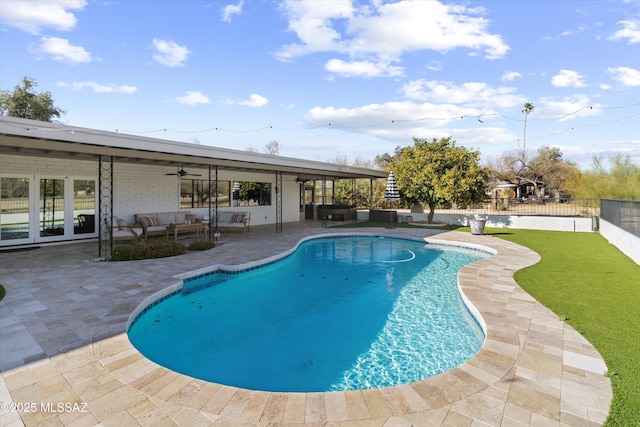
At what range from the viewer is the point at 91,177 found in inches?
414

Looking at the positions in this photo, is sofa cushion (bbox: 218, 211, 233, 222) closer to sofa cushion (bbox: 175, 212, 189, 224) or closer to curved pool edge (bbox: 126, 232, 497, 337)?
sofa cushion (bbox: 175, 212, 189, 224)

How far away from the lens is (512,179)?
111 feet

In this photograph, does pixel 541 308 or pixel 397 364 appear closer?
pixel 397 364

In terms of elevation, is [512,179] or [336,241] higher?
[512,179]

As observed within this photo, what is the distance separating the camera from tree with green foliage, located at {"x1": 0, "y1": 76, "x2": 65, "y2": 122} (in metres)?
A: 20.8

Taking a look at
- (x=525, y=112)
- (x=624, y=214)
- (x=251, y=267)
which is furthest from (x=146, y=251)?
(x=525, y=112)

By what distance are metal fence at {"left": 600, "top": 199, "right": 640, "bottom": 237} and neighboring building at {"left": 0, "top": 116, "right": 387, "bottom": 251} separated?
9.67 m

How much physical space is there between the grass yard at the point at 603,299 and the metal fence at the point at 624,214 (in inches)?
30.5

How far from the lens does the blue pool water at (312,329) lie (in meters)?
3.74

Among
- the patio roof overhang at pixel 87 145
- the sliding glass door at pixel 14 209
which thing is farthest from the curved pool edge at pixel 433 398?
the sliding glass door at pixel 14 209

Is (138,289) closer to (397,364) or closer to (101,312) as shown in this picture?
(101,312)

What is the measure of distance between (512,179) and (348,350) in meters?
35.8

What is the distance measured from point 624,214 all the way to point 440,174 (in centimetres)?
683

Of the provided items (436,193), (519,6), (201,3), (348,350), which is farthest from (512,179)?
(348,350)
